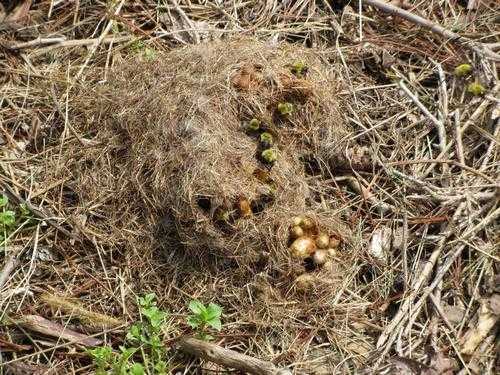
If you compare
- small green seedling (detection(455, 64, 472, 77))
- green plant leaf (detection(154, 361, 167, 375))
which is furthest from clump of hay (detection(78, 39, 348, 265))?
small green seedling (detection(455, 64, 472, 77))

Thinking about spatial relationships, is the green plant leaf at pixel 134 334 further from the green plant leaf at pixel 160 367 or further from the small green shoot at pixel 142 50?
the small green shoot at pixel 142 50

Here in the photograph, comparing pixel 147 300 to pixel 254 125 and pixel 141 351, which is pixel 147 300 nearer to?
pixel 141 351

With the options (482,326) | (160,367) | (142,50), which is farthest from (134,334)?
(142,50)

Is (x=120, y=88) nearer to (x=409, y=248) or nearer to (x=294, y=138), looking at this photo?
(x=294, y=138)

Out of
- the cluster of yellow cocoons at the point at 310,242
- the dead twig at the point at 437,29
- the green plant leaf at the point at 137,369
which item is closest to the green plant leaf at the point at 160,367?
the green plant leaf at the point at 137,369

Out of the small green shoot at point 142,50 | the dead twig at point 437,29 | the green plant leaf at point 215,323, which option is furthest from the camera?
A: the small green shoot at point 142,50

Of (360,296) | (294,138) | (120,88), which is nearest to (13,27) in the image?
(120,88)
